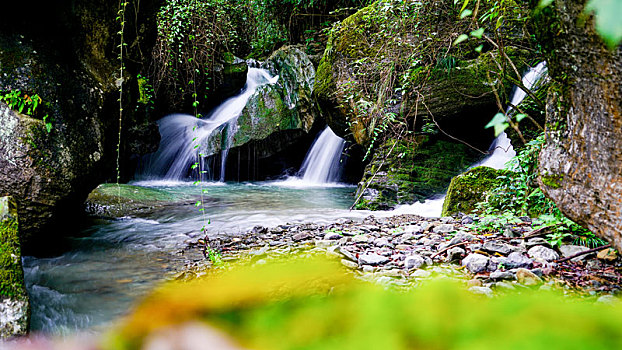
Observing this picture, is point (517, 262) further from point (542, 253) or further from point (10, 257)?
point (10, 257)

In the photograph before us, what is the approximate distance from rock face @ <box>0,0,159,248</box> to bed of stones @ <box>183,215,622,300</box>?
1510 millimetres

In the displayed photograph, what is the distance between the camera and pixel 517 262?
2.52 meters

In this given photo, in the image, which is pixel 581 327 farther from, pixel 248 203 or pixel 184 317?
pixel 248 203

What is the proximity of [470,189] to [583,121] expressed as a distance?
3.49 m

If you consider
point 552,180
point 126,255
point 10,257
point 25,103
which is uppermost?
point 25,103

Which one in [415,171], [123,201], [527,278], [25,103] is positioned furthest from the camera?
[123,201]

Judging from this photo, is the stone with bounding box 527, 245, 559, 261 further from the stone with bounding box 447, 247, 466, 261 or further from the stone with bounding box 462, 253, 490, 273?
the stone with bounding box 447, 247, 466, 261

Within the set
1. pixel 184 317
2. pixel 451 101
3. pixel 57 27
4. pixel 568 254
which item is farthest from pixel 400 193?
pixel 57 27

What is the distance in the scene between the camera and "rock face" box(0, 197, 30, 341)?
2.07 meters

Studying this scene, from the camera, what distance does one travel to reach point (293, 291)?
2572mm

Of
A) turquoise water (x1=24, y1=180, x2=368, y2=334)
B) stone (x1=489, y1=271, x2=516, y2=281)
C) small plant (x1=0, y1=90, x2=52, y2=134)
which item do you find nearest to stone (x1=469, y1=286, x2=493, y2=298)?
stone (x1=489, y1=271, x2=516, y2=281)

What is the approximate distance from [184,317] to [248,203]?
5.15m

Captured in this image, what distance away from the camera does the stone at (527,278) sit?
2216 millimetres

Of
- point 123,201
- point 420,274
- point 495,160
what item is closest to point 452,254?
point 420,274
